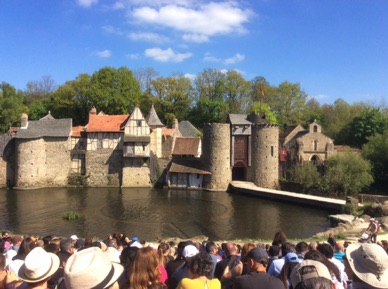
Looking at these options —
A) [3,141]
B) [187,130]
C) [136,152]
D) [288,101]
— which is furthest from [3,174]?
[288,101]

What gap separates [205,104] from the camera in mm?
57562

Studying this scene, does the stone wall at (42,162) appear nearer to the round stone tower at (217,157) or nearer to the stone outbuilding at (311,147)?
the round stone tower at (217,157)

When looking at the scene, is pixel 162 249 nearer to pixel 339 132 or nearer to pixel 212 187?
pixel 212 187

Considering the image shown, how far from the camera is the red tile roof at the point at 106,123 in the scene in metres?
36.6

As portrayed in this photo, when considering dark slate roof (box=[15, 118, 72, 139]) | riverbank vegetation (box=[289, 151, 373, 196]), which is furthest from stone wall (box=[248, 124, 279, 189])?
dark slate roof (box=[15, 118, 72, 139])

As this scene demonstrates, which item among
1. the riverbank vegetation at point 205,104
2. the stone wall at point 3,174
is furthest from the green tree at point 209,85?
the stone wall at point 3,174

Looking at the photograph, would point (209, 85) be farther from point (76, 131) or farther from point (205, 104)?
point (76, 131)

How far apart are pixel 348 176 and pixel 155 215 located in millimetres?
17672

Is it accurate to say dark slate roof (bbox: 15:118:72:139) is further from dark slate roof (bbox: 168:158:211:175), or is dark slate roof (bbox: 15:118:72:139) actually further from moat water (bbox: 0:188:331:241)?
dark slate roof (bbox: 168:158:211:175)

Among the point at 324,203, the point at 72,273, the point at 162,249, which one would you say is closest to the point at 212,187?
the point at 324,203

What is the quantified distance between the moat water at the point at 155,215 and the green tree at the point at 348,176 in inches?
218

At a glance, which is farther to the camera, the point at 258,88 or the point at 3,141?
the point at 258,88

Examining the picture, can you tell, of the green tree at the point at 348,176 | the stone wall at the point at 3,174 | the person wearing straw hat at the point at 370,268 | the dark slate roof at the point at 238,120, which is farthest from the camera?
the dark slate roof at the point at 238,120

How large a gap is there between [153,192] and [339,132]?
34.7 metres
